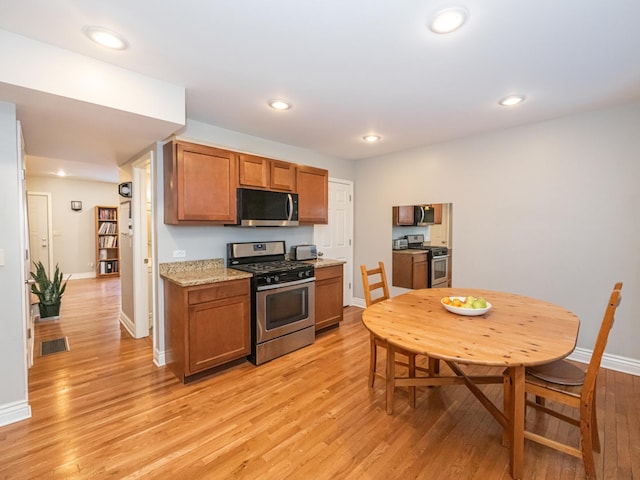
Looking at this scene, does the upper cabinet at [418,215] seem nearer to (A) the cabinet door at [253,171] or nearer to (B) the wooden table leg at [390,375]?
(A) the cabinet door at [253,171]

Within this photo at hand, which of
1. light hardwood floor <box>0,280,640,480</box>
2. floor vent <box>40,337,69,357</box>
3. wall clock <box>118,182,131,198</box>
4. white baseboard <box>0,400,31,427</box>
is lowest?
light hardwood floor <box>0,280,640,480</box>

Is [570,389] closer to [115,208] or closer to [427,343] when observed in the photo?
[427,343]

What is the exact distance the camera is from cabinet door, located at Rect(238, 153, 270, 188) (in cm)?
308

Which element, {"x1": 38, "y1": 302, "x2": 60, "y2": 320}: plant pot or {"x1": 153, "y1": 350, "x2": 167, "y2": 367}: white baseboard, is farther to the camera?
{"x1": 38, "y1": 302, "x2": 60, "y2": 320}: plant pot

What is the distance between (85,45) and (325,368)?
3045 millimetres

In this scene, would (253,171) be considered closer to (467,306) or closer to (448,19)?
(448,19)

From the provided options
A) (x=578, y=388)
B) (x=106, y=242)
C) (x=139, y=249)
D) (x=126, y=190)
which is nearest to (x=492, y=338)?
(x=578, y=388)

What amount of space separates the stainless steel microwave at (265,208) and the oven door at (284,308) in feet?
2.42

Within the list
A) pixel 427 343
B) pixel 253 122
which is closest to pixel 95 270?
pixel 253 122

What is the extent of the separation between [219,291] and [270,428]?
120cm

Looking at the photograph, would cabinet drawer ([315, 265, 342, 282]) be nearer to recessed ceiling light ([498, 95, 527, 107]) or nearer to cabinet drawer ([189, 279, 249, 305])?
cabinet drawer ([189, 279, 249, 305])

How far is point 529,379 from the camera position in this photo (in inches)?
69.3

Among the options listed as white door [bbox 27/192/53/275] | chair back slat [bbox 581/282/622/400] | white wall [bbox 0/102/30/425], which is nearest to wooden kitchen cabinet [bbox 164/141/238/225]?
white wall [bbox 0/102/30/425]

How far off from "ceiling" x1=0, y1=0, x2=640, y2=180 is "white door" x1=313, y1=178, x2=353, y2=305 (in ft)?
5.59
